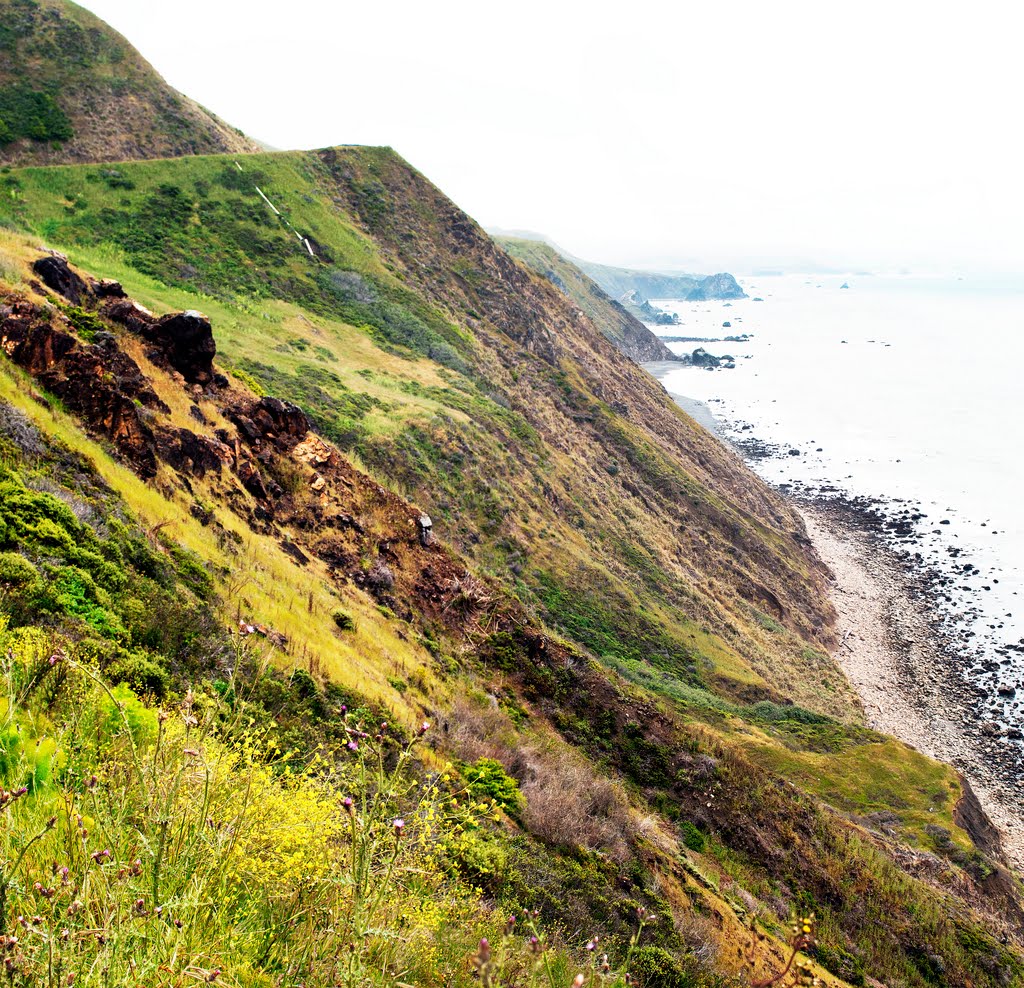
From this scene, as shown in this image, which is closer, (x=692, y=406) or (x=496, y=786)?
(x=496, y=786)

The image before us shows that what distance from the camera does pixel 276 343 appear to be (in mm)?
33406

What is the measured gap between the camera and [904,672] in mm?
39375

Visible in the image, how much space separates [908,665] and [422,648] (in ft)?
121

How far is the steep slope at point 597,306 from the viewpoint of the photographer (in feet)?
389

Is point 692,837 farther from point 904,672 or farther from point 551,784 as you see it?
point 904,672

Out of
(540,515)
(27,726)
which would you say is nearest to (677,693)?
(540,515)

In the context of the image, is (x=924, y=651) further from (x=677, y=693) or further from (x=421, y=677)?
(x=421, y=677)

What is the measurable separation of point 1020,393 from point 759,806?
396 feet

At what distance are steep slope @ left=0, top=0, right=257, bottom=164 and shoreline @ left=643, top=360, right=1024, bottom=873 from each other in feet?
196

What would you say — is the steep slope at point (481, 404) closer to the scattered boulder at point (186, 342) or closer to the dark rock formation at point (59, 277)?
the scattered boulder at point (186, 342)

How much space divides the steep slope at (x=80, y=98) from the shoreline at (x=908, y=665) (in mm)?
59610

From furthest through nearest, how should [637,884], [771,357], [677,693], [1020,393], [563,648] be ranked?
[771,357], [1020,393], [677,693], [563,648], [637,884]

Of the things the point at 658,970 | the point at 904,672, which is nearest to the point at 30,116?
the point at 658,970

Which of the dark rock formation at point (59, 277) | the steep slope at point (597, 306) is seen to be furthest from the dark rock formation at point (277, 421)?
the steep slope at point (597, 306)
